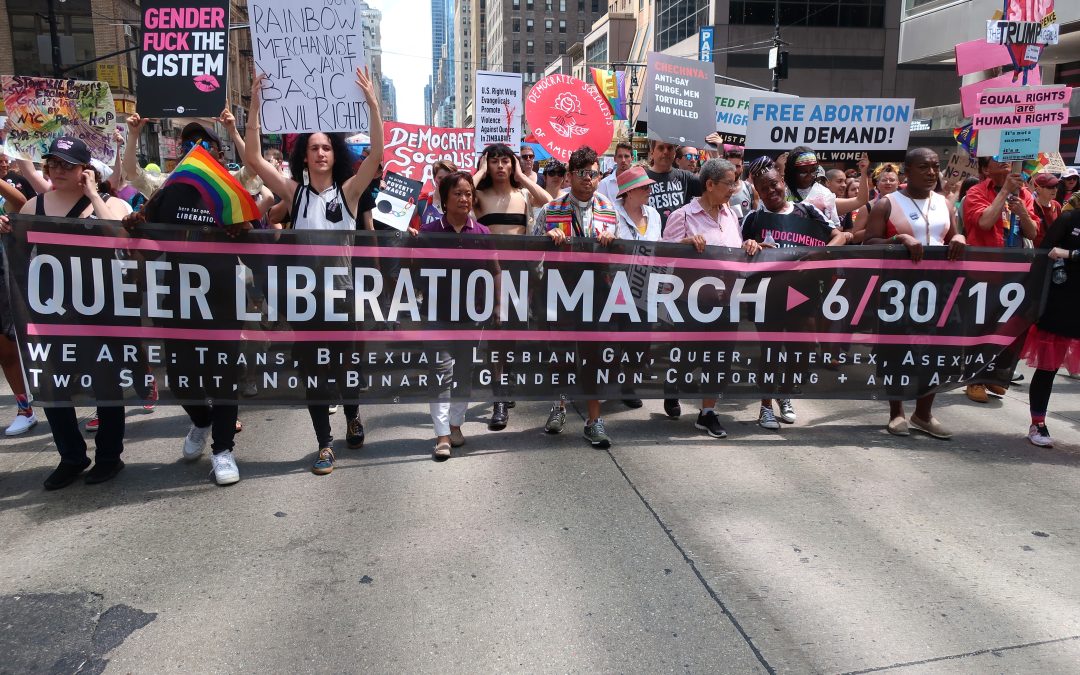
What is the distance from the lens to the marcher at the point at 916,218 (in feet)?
18.6

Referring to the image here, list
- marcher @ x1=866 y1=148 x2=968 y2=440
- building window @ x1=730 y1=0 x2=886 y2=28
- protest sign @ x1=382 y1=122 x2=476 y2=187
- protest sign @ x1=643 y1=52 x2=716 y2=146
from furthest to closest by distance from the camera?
building window @ x1=730 y1=0 x2=886 y2=28 → protest sign @ x1=382 y1=122 x2=476 y2=187 → protest sign @ x1=643 y1=52 x2=716 y2=146 → marcher @ x1=866 y1=148 x2=968 y2=440

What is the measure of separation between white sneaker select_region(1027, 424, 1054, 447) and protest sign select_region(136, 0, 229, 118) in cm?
593

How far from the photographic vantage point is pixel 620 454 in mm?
5266

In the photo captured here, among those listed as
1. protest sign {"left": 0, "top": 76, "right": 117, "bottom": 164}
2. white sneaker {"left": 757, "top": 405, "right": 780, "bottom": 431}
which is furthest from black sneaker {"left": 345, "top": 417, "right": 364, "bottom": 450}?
white sneaker {"left": 757, "top": 405, "right": 780, "bottom": 431}

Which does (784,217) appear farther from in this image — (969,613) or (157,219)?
(157,219)

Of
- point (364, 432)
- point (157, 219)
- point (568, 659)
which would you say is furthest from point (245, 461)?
point (568, 659)

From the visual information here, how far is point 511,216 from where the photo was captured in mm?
5906

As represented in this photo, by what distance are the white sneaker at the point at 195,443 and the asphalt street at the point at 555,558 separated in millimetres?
116

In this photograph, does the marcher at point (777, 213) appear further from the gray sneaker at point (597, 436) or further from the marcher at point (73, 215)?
the marcher at point (73, 215)

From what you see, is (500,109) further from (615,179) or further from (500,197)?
(500,197)

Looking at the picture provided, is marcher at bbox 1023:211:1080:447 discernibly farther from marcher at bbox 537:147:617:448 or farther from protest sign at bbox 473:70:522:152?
protest sign at bbox 473:70:522:152

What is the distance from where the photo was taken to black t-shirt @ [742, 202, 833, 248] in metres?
5.71

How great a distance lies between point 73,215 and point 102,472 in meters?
1.55

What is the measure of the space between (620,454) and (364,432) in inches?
75.1
